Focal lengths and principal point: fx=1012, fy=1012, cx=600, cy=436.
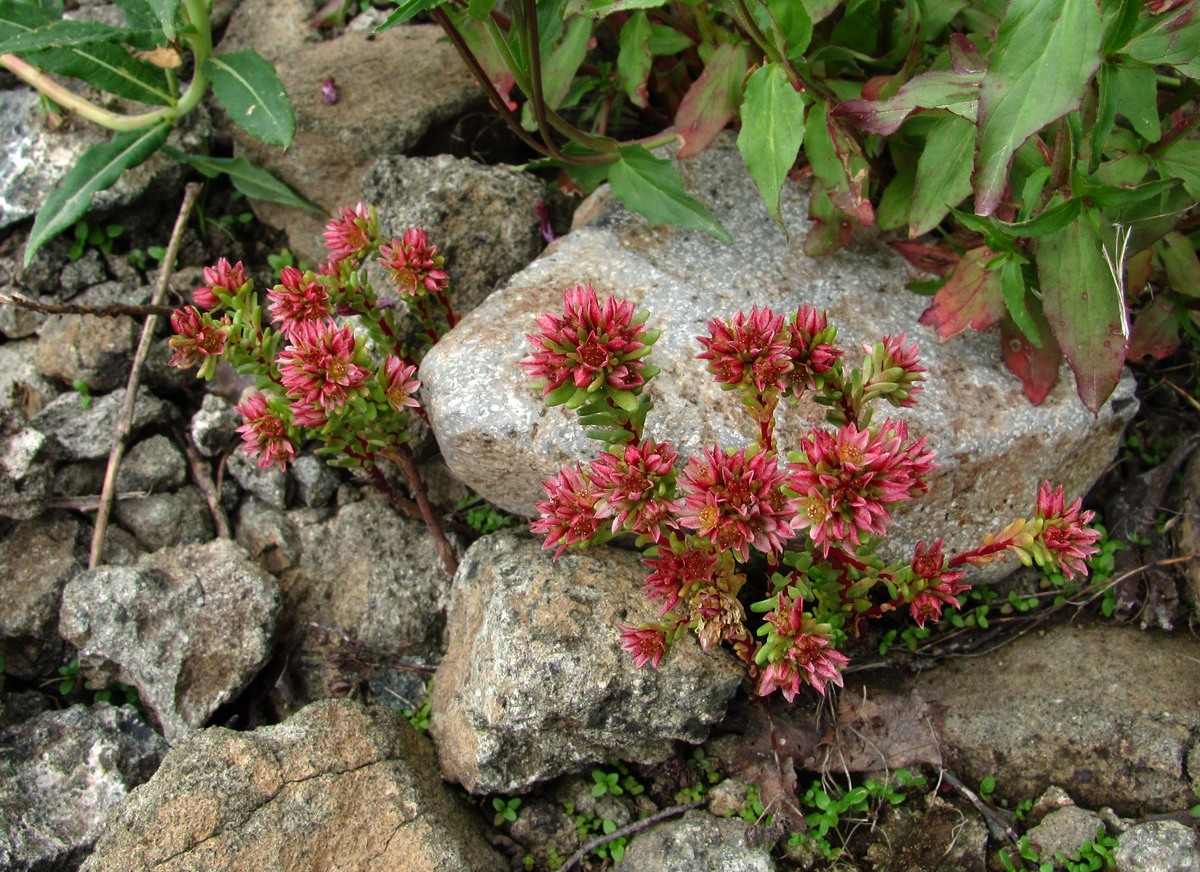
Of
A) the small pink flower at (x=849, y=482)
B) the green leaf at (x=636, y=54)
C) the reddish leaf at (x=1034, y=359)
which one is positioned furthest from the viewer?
the green leaf at (x=636, y=54)

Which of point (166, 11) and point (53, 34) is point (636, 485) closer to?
point (166, 11)

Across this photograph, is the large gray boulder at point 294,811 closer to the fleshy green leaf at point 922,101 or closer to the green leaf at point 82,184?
the green leaf at point 82,184

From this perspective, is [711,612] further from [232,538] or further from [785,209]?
[232,538]

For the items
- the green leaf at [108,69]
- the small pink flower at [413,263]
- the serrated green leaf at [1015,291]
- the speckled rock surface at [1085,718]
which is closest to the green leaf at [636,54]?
the small pink flower at [413,263]

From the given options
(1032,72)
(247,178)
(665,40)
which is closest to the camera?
(1032,72)

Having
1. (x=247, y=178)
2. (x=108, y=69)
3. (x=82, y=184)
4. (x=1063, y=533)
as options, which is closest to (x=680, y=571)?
(x=1063, y=533)

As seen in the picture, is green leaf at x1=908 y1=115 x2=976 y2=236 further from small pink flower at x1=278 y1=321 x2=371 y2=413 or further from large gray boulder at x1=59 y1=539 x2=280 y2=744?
large gray boulder at x1=59 y1=539 x2=280 y2=744
